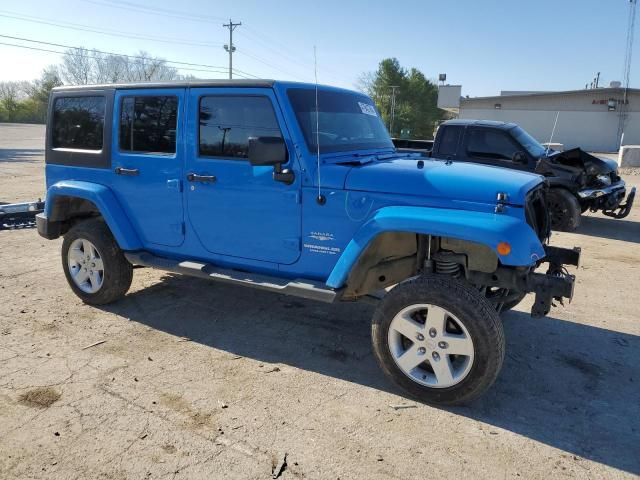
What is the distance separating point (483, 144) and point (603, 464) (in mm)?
6828

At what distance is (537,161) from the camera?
28.7ft

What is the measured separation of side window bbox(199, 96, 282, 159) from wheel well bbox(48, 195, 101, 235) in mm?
1623

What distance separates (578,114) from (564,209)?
3327 centimetres

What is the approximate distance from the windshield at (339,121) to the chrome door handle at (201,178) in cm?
87

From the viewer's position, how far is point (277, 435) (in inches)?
119

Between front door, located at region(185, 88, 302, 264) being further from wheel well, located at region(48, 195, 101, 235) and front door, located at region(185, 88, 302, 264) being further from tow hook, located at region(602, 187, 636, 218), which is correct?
tow hook, located at region(602, 187, 636, 218)

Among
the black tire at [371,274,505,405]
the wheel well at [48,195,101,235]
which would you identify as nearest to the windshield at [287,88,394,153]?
the black tire at [371,274,505,405]

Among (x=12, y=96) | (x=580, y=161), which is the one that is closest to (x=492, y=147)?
(x=580, y=161)

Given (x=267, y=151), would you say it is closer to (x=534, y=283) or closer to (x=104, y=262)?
(x=534, y=283)

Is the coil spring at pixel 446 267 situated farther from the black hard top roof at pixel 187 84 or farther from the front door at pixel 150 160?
the front door at pixel 150 160

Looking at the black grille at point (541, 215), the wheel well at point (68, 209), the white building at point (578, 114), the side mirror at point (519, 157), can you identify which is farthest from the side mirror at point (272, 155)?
the white building at point (578, 114)

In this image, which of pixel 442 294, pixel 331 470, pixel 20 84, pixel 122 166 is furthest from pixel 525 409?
pixel 20 84

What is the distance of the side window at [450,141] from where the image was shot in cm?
890

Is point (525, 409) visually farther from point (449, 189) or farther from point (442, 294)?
point (449, 189)
